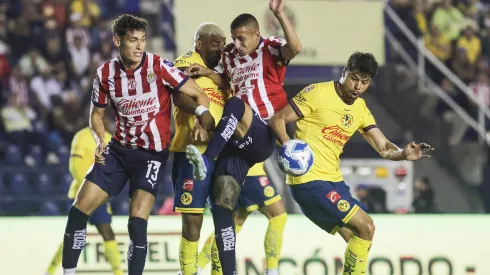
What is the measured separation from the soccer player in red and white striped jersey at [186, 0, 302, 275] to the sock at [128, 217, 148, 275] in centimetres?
58

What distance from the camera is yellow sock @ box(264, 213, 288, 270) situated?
8.95 metres

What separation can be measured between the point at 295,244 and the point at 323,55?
5786 millimetres

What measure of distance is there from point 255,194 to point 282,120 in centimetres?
137

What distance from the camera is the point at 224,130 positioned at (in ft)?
24.8

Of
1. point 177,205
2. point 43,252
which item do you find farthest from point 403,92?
point 177,205

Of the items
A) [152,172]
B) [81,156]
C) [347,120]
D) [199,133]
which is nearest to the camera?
[199,133]

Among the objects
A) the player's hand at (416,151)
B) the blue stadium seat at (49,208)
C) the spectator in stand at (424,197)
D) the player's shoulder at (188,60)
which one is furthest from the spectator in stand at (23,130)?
the player's hand at (416,151)

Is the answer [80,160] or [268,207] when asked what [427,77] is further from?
[268,207]

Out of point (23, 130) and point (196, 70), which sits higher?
point (196, 70)

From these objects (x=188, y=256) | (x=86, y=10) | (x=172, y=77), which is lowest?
(x=188, y=256)

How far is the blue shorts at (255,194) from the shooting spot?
8.92 m

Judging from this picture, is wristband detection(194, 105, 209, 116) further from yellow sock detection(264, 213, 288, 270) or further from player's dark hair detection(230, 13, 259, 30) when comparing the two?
yellow sock detection(264, 213, 288, 270)

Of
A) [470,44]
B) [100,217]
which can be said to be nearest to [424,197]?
[470,44]

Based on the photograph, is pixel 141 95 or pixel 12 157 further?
pixel 12 157
